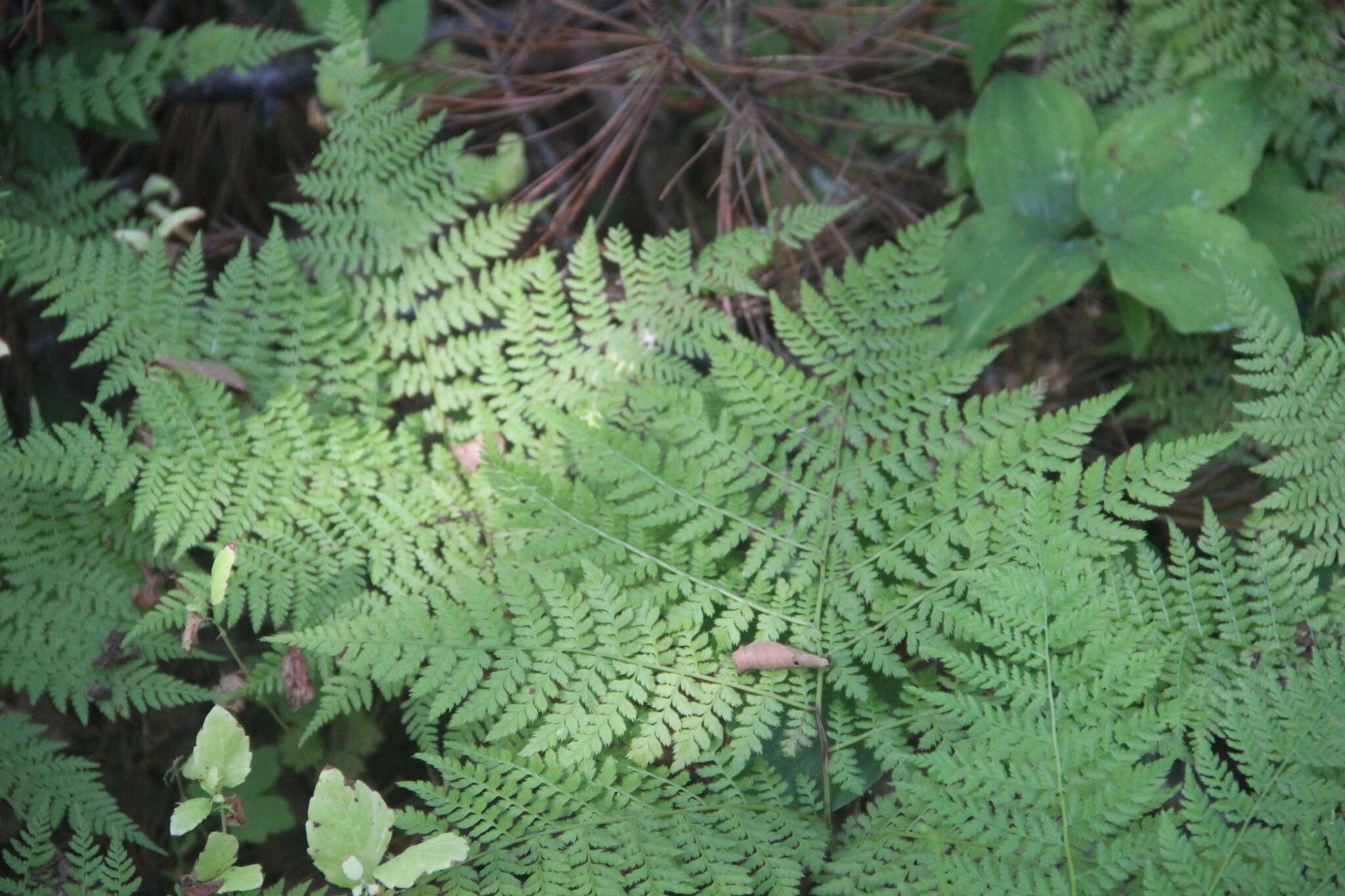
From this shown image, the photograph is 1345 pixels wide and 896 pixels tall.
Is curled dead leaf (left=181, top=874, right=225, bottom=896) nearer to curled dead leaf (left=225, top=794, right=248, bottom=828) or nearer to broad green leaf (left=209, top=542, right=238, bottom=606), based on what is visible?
curled dead leaf (left=225, top=794, right=248, bottom=828)

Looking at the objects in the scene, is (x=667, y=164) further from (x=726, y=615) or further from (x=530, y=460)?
(x=726, y=615)

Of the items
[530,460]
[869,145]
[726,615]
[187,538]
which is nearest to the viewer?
[726,615]

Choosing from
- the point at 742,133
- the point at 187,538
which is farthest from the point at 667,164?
the point at 187,538

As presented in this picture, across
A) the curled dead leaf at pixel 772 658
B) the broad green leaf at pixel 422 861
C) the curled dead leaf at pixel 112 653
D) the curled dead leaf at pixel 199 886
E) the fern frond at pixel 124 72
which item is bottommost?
the curled dead leaf at pixel 199 886

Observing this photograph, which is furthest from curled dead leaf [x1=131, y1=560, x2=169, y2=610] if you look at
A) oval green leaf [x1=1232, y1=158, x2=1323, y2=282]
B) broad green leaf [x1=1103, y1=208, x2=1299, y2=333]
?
oval green leaf [x1=1232, y1=158, x2=1323, y2=282]

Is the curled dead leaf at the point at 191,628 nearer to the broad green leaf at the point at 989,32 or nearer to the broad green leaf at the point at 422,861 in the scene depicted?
the broad green leaf at the point at 422,861

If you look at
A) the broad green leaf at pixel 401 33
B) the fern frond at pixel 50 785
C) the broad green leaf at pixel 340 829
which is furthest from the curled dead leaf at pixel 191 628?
the broad green leaf at pixel 401 33

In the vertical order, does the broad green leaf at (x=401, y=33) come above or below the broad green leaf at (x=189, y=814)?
above
